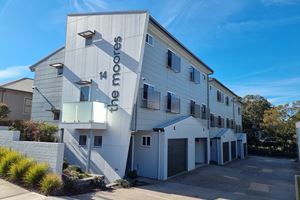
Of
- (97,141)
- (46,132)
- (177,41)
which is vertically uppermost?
(177,41)

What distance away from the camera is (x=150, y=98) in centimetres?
1531

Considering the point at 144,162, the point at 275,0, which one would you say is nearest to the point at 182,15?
the point at 275,0

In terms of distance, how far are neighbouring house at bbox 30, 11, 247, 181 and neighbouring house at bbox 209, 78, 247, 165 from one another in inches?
270

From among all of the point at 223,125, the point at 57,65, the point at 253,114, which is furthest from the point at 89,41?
the point at 253,114

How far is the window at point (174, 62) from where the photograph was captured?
17.9 m

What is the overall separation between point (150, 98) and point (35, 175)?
25.9 ft

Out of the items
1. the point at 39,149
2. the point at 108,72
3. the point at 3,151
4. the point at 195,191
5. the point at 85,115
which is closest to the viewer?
the point at 39,149

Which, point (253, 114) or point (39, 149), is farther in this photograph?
point (253, 114)

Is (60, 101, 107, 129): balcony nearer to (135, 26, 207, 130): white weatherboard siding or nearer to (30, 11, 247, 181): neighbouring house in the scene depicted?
(30, 11, 247, 181): neighbouring house

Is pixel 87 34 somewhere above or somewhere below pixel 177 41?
below

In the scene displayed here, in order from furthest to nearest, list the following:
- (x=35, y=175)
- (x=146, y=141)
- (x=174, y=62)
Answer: (x=174, y=62) < (x=146, y=141) < (x=35, y=175)

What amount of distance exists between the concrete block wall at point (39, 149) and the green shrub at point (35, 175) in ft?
1.55

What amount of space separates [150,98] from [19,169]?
26.6 ft

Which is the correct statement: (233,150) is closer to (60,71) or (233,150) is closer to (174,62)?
(174,62)
